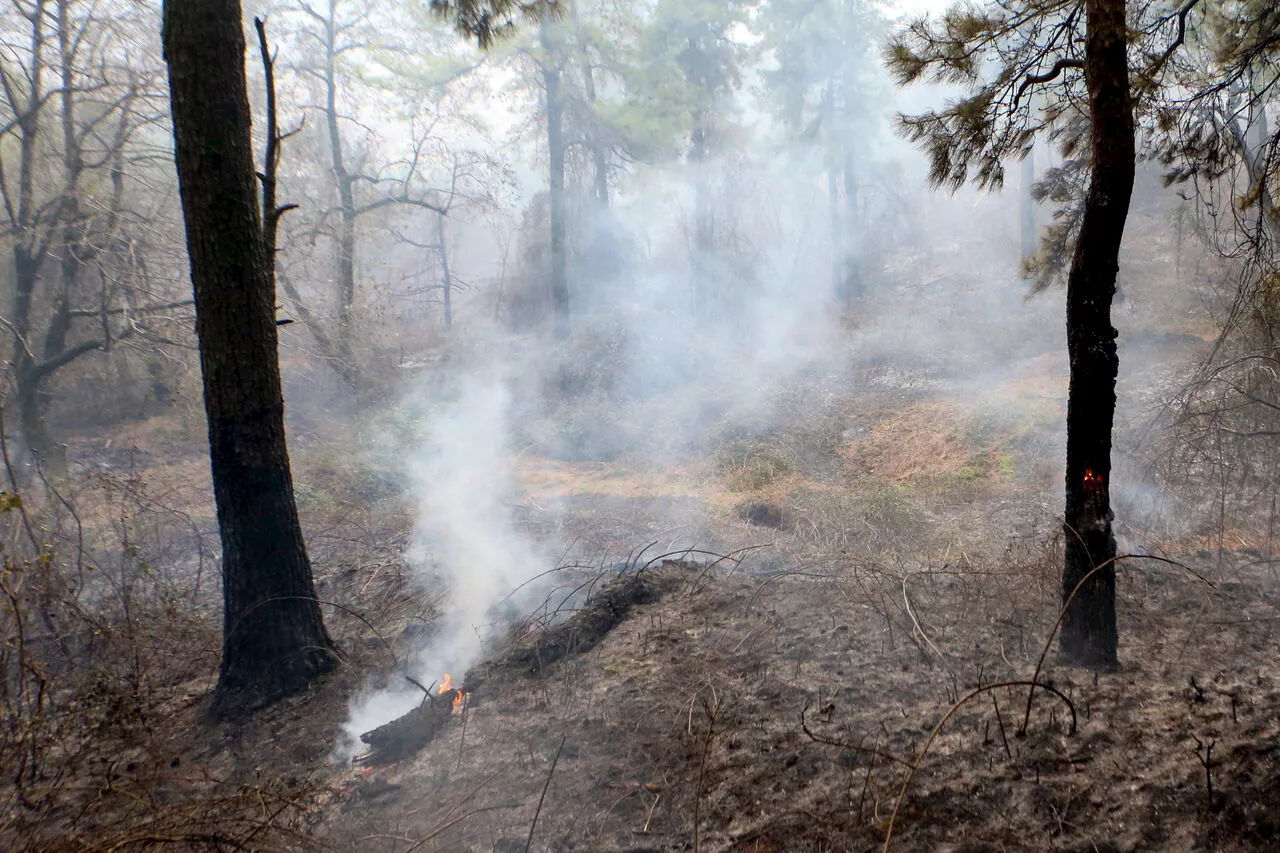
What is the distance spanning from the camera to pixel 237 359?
4.57 metres

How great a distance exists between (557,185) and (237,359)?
17.0 meters

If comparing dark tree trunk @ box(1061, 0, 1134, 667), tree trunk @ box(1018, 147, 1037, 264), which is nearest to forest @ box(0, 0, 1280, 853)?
dark tree trunk @ box(1061, 0, 1134, 667)

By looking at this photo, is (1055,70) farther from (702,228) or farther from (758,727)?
(702,228)

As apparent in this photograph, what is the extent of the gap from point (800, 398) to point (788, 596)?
11.9 m

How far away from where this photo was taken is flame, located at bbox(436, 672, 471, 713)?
4.48 meters

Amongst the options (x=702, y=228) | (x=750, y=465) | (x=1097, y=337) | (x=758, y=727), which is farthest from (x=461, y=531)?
(x=702, y=228)

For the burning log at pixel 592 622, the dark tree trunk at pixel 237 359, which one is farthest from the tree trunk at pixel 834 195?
the dark tree trunk at pixel 237 359

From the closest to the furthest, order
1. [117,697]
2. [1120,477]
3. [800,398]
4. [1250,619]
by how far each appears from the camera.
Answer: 1. [117,697]
2. [1250,619]
3. [1120,477]
4. [800,398]

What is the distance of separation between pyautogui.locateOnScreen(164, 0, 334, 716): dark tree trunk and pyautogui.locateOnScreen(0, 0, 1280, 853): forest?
0.03 m

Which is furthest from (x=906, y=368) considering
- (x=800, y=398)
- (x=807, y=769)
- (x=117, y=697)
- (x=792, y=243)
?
(x=117, y=697)

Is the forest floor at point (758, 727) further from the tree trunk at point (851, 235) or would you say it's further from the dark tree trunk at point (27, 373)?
the tree trunk at point (851, 235)

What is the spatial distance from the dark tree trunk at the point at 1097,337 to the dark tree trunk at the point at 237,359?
4852 mm

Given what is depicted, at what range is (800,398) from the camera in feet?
56.7

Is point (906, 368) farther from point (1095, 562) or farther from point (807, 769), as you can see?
point (807, 769)
